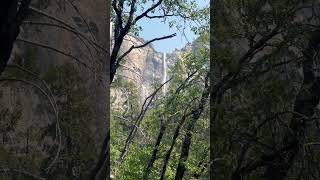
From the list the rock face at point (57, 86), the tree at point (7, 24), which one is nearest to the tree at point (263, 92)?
the rock face at point (57, 86)

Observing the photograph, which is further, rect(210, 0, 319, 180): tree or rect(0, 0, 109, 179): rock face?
rect(0, 0, 109, 179): rock face

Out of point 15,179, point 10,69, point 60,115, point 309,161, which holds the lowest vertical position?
point 15,179

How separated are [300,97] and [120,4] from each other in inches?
152

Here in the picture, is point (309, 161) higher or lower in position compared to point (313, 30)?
lower

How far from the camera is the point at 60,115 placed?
13.9ft

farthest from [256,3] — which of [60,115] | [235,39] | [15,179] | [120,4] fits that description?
[120,4]

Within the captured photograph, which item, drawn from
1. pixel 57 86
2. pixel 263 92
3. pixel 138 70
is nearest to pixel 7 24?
pixel 57 86

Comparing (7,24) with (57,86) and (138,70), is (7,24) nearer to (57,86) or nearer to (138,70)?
(57,86)

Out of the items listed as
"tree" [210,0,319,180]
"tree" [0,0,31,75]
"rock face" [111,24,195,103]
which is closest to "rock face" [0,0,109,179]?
"tree" [210,0,319,180]

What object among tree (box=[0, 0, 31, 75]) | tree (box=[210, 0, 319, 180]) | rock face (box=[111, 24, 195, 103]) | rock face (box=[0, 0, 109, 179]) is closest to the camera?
tree (box=[0, 0, 31, 75])

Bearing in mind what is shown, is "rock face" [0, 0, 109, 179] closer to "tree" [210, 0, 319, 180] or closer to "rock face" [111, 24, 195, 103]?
"tree" [210, 0, 319, 180]

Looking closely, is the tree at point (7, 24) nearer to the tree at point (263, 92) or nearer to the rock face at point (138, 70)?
the tree at point (263, 92)

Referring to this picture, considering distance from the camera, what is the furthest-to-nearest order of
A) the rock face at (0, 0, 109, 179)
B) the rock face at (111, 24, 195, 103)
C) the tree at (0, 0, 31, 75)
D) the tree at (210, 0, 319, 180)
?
the rock face at (111, 24, 195, 103)
the rock face at (0, 0, 109, 179)
the tree at (210, 0, 319, 180)
the tree at (0, 0, 31, 75)

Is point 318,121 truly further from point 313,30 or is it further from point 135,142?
point 135,142
